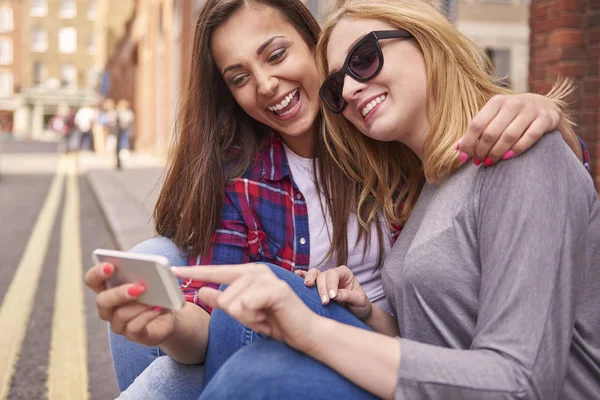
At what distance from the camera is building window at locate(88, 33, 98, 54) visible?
64688 mm

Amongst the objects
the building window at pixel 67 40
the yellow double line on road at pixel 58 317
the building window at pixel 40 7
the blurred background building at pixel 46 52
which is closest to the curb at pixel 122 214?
the yellow double line on road at pixel 58 317

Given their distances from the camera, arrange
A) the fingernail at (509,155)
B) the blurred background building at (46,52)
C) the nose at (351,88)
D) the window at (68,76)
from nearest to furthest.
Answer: the fingernail at (509,155), the nose at (351,88), the blurred background building at (46,52), the window at (68,76)

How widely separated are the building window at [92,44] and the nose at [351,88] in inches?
2619

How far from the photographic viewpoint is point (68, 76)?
65188 mm

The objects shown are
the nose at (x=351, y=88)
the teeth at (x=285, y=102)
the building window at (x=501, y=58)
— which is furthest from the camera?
the building window at (x=501, y=58)

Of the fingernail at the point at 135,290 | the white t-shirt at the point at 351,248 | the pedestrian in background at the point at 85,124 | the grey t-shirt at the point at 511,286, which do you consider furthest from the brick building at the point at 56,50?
the grey t-shirt at the point at 511,286

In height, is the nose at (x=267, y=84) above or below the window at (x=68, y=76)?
below

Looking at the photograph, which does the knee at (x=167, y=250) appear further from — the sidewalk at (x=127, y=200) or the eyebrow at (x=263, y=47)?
the eyebrow at (x=263, y=47)

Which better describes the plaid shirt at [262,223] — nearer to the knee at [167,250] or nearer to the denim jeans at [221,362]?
the knee at [167,250]

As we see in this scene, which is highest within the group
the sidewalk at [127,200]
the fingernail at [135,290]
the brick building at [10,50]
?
the brick building at [10,50]

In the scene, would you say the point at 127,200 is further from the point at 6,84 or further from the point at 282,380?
the point at 6,84

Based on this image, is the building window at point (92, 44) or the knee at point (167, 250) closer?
the knee at point (167, 250)

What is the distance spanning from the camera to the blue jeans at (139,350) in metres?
2.43

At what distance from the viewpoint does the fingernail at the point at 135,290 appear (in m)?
1.58
